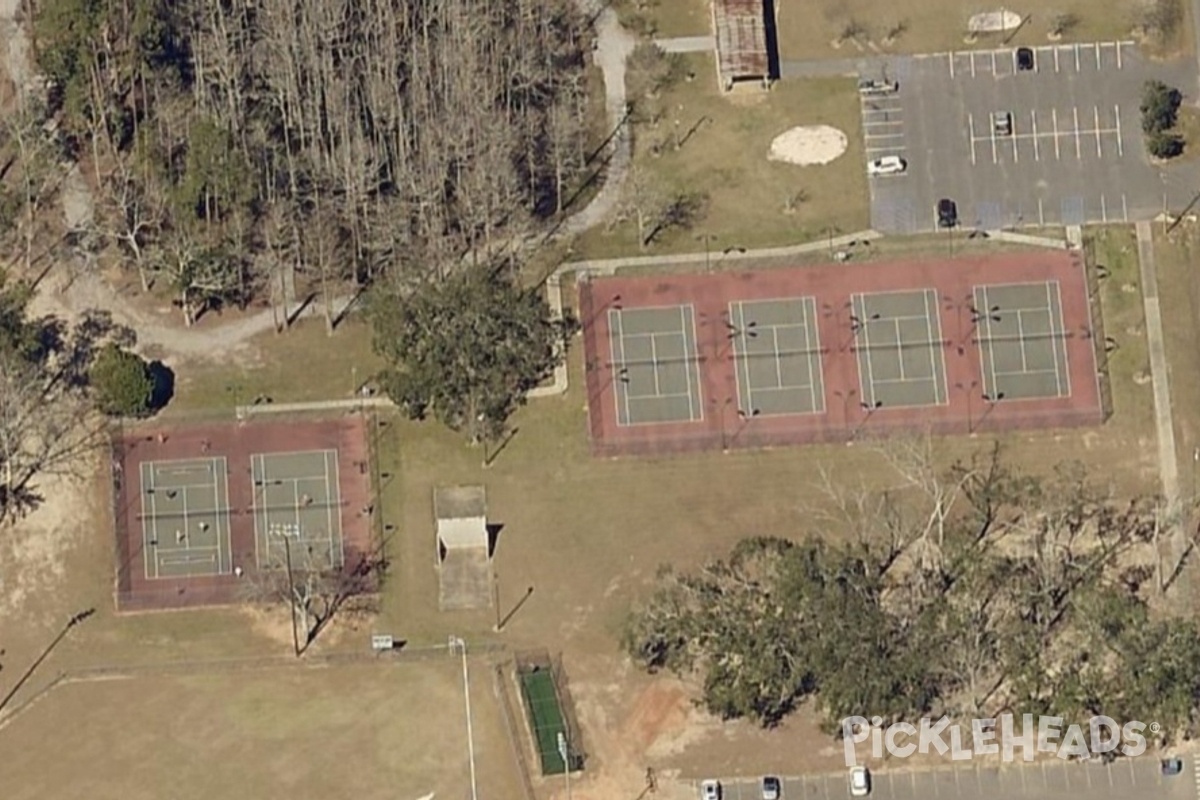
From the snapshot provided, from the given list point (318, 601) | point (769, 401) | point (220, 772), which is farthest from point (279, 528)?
point (769, 401)

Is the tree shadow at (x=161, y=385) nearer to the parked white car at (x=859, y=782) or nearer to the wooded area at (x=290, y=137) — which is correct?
the wooded area at (x=290, y=137)

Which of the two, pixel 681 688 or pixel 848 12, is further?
pixel 848 12

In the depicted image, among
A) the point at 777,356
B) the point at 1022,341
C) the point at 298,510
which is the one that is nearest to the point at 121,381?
the point at 298,510

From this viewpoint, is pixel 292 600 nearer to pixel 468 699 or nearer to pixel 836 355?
pixel 468 699

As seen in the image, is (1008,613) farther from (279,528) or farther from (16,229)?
(16,229)

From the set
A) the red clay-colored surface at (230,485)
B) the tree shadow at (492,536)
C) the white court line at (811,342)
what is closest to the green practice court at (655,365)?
the white court line at (811,342)
